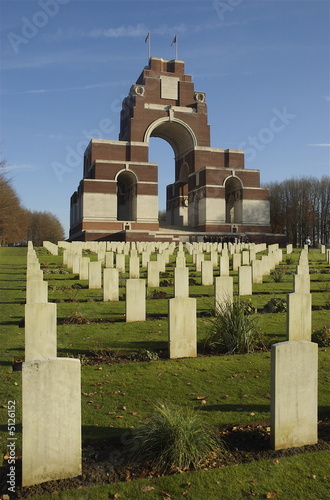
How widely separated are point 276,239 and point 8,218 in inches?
1115

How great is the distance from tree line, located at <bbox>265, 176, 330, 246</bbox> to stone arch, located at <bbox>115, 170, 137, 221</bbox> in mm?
22415

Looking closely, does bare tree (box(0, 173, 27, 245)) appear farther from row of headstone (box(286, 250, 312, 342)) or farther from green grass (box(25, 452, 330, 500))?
green grass (box(25, 452, 330, 500))

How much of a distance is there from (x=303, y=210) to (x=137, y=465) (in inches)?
2416

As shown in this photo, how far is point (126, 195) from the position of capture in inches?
2162

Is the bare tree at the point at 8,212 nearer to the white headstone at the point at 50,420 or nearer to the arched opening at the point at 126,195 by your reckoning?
the arched opening at the point at 126,195

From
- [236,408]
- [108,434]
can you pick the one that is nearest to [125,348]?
[236,408]

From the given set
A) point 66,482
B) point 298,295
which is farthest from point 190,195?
point 66,482

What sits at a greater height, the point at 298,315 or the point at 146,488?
the point at 298,315

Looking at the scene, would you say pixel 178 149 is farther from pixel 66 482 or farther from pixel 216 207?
pixel 66 482

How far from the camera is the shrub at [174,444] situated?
3357 millimetres

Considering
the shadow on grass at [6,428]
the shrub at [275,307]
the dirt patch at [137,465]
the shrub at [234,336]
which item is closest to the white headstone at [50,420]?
the dirt patch at [137,465]

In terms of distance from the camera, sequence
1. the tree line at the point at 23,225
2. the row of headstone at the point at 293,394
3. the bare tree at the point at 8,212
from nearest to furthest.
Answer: the row of headstone at the point at 293,394, the bare tree at the point at 8,212, the tree line at the point at 23,225

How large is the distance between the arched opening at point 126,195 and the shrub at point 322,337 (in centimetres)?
4321

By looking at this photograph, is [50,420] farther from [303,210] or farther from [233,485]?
[303,210]
